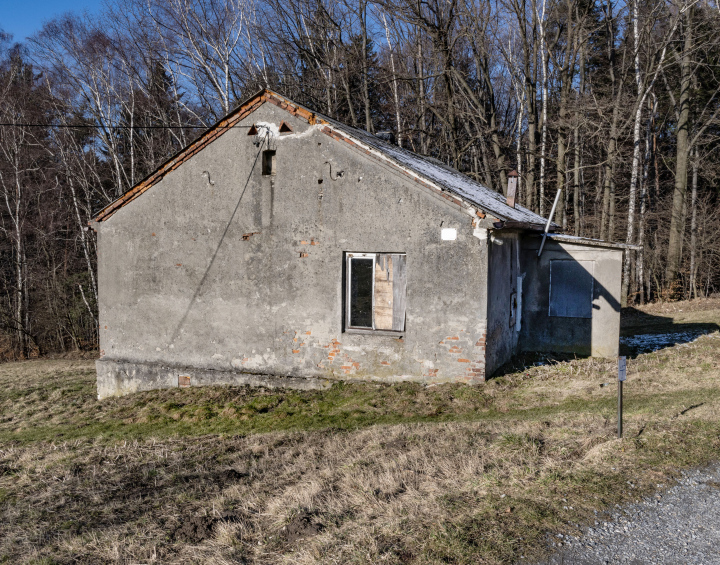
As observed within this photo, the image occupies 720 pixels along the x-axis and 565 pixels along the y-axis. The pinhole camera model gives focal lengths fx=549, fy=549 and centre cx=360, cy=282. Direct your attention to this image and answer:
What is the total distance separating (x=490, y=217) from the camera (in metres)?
9.32

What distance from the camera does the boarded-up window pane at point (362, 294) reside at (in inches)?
420

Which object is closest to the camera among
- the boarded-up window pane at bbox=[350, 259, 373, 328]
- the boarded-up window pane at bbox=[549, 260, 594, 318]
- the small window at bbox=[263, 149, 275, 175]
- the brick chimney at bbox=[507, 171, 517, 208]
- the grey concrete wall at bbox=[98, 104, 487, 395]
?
the grey concrete wall at bbox=[98, 104, 487, 395]

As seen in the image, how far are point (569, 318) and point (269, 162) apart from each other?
7338 mm

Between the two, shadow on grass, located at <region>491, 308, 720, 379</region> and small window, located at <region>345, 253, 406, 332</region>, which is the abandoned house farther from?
shadow on grass, located at <region>491, 308, 720, 379</region>

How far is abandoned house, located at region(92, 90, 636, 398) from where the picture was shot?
9.91 metres

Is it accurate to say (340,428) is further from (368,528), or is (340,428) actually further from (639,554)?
(639,554)

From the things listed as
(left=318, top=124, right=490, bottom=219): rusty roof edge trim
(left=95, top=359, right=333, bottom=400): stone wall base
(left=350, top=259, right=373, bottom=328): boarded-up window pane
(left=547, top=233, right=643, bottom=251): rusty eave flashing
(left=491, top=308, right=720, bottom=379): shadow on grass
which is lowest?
(left=95, top=359, right=333, bottom=400): stone wall base

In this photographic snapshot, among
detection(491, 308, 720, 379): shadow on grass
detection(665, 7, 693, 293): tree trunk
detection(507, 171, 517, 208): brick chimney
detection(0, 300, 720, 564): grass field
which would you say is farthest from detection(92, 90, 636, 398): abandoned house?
detection(665, 7, 693, 293): tree trunk

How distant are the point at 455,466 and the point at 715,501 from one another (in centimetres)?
235

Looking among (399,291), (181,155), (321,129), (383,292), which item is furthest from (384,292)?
(181,155)

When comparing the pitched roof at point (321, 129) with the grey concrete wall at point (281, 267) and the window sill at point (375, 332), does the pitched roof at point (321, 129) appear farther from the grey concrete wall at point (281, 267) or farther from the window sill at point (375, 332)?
the window sill at point (375, 332)

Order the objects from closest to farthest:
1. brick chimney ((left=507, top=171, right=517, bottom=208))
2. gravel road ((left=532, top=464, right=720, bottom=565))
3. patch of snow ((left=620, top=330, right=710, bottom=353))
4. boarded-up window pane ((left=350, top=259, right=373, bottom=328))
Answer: gravel road ((left=532, top=464, right=720, bottom=565))
boarded-up window pane ((left=350, top=259, right=373, bottom=328))
patch of snow ((left=620, top=330, right=710, bottom=353))
brick chimney ((left=507, top=171, right=517, bottom=208))

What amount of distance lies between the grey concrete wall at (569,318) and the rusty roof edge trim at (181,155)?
6.69m

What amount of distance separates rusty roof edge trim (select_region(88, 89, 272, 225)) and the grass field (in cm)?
420
